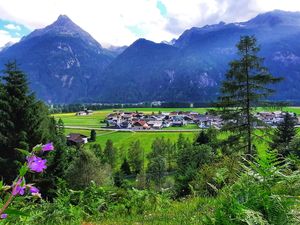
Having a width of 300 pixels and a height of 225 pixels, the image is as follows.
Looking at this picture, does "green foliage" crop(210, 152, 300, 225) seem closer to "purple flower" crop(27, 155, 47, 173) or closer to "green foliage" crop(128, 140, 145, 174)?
"purple flower" crop(27, 155, 47, 173)

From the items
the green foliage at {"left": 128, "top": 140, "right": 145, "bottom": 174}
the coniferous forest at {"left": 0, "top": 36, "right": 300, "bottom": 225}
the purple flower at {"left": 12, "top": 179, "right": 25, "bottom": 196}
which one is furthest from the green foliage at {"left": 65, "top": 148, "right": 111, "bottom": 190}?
the green foliage at {"left": 128, "top": 140, "right": 145, "bottom": 174}

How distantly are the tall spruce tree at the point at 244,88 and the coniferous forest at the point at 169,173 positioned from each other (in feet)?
0.23

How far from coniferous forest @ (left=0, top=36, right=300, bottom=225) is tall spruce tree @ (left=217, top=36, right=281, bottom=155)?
70 mm

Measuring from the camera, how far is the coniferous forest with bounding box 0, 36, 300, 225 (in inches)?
122

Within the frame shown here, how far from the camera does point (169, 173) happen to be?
211 ft

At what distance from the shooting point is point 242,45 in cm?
2558

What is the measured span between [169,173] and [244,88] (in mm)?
40710

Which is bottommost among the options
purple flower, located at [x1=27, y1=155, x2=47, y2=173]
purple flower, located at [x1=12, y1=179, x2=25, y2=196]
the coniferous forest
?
the coniferous forest

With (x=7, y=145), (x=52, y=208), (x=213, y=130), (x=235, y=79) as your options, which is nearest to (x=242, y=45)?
(x=235, y=79)

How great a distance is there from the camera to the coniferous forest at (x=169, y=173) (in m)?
3.11

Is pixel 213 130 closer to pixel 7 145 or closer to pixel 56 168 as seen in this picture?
pixel 56 168

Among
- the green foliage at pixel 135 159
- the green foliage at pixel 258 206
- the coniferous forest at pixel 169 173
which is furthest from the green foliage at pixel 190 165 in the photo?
the green foliage at pixel 135 159

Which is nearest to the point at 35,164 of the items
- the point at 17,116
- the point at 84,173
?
the point at 17,116

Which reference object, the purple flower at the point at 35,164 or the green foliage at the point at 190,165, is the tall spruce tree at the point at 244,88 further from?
the purple flower at the point at 35,164
